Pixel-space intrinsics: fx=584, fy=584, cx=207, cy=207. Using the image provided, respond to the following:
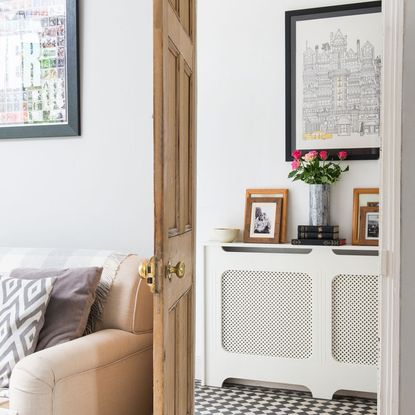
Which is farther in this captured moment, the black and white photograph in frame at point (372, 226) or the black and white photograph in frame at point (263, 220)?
the black and white photograph in frame at point (263, 220)

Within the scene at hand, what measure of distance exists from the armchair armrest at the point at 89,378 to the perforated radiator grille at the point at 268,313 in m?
1.19

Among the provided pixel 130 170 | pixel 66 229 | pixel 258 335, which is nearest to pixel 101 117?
pixel 130 170

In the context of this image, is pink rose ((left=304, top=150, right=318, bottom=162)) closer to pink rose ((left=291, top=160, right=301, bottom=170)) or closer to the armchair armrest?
pink rose ((left=291, top=160, right=301, bottom=170))

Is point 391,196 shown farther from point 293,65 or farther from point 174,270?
point 293,65

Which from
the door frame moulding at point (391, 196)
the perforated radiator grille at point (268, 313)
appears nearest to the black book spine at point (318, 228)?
the perforated radiator grille at point (268, 313)

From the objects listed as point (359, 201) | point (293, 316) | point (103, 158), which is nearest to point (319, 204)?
point (359, 201)

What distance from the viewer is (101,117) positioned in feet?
9.99

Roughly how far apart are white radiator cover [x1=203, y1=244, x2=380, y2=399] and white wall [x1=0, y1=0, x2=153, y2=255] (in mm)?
830

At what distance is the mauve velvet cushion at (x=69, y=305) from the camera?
2250mm

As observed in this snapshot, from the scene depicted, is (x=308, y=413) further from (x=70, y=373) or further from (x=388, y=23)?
(x=388, y=23)

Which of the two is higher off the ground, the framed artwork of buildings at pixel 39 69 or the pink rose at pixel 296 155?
the framed artwork of buildings at pixel 39 69

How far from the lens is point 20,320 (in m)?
2.20

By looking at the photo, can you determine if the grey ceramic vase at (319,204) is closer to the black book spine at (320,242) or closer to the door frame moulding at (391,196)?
the black book spine at (320,242)

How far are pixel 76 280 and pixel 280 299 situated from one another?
152 centimetres
